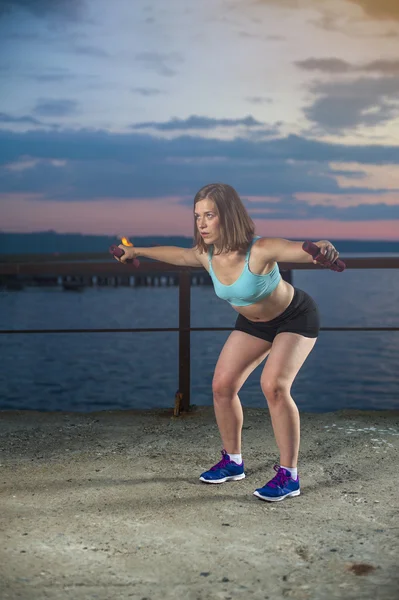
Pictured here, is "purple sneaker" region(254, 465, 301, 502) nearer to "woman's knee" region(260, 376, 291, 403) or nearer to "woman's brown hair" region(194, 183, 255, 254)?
"woman's knee" region(260, 376, 291, 403)

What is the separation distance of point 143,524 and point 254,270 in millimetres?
1233

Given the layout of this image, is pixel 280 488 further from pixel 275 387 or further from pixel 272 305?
pixel 272 305

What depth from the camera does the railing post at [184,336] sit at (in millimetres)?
5375

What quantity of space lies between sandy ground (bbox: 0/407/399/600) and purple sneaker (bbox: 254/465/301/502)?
0.13ft

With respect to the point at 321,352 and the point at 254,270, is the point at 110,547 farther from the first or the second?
the point at 321,352

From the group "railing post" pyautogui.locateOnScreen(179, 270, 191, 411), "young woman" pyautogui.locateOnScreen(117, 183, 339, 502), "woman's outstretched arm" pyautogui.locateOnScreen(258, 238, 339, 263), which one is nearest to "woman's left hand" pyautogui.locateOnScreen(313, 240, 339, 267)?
"woman's outstretched arm" pyautogui.locateOnScreen(258, 238, 339, 263)

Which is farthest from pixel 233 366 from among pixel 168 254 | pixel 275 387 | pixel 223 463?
pixel 168 254

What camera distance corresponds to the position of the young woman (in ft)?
11.7

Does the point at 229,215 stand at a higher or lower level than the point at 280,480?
higher

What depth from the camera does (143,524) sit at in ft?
11.0

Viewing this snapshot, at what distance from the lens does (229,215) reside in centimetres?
358

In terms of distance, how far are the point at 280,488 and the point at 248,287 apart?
0.98 m

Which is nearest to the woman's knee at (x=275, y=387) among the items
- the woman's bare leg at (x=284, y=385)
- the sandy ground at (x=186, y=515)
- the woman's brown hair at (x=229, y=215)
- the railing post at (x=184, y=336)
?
the woman's bare leg at (x=284, y=385)

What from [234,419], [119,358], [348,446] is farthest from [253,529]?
[119,358]
